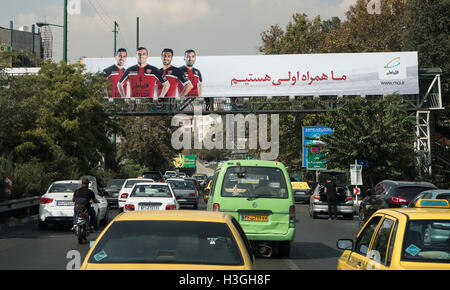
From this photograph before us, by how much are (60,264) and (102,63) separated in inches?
1497

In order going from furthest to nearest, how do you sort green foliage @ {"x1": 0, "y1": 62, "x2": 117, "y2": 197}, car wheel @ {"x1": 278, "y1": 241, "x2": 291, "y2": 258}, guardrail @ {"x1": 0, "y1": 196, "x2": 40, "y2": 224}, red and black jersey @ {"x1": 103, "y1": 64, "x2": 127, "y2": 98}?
1. red and black jersey @ {"x1": 103, "y1": 64, "x2": 127, "y2": 98}
2. green foliage @ {"x1": 0, "y1": 62, "x2": 117, "y2": 197}
3. guardrail @ {"x1": 0, "y1": 196, "x2": 40, "y2": 224}
4. car wheel @ {"x1": 278, "y1": 241, "x2": 291, "y2": 258}

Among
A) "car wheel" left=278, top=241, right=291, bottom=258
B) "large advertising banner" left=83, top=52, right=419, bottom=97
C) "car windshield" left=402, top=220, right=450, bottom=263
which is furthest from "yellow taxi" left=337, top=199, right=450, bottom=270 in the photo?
"large advertising banner" left=83, top=52, right=419, bottom=97

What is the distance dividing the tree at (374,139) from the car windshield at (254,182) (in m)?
22.8

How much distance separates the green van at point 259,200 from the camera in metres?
13.7

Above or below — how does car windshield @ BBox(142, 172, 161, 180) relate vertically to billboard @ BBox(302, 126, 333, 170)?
below

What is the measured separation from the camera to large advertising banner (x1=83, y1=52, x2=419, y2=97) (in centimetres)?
4609

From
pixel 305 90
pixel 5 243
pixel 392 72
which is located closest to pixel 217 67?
pixel 305 90

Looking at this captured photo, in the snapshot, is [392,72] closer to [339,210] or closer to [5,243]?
[339,210]

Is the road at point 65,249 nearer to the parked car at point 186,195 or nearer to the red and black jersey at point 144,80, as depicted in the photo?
the parked car at point 186,195

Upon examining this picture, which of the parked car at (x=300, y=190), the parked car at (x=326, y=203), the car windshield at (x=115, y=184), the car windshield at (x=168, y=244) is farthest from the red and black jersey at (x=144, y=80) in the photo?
the car windshield at (x=168, y=244)

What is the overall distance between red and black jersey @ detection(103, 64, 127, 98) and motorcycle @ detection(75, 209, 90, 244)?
31.7 m

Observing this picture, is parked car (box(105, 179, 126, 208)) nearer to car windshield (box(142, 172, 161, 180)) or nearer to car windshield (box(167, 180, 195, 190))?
car windshield (box(167, 180, 195, 190))

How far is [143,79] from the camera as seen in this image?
47.4 metres

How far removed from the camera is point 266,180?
14.1 meters
